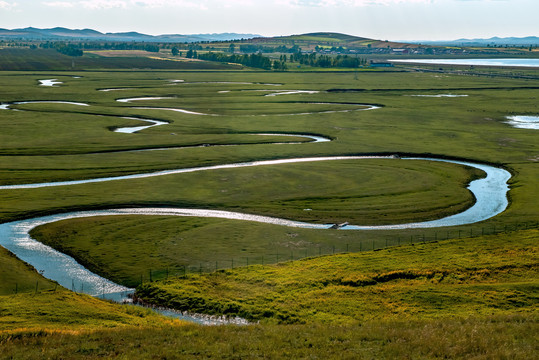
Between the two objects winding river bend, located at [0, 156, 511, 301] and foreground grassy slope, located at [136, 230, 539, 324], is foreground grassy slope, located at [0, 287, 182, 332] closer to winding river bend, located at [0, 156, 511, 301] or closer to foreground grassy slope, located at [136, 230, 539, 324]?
foreground grassy slope, located at [136, 230, 539, 324]

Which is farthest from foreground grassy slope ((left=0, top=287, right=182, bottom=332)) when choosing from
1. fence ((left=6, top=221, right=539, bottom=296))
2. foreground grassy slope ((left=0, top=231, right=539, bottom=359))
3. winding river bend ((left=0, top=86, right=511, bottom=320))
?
winding river bend ((left=0, top=86, right=511, bottom=320))

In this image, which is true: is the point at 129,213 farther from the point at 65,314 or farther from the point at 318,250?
the point at 65,314

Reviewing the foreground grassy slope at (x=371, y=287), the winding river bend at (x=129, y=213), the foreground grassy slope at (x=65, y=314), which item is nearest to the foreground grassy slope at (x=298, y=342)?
the foreground grassy slope at (x=65, y=314)

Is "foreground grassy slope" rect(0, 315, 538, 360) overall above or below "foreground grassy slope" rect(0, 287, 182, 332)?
above

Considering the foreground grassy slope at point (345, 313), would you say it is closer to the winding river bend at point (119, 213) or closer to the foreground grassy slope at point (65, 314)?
the foreground grassy slope at point (65, 314)

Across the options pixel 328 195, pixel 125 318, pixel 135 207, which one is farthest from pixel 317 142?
pixel 125 318
